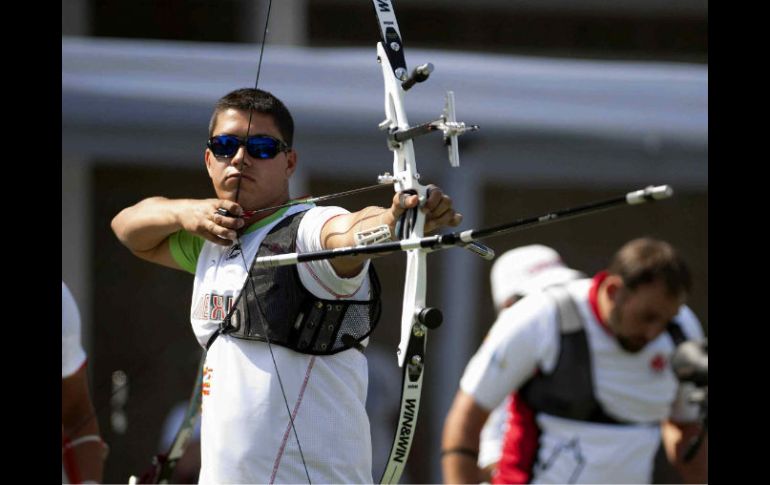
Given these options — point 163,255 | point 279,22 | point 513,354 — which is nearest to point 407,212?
point 163,255

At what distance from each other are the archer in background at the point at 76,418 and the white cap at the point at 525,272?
169 cm

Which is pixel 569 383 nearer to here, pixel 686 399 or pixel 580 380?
pixel 580 380

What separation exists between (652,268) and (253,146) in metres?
1.95

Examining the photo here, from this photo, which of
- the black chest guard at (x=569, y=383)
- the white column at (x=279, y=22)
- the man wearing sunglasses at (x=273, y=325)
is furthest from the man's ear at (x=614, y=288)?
the man wearing sunglasses at (x=273, y=325)

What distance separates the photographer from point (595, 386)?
4.18 meters

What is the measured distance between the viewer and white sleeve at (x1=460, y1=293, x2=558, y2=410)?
4.08 m

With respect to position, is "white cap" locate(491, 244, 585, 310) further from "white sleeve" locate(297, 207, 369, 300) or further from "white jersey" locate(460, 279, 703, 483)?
"white sleeve" locate(297, 207, 369, 300)

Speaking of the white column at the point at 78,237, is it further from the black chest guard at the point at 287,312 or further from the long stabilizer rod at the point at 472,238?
the long stabilizer rod at the point at 472,238

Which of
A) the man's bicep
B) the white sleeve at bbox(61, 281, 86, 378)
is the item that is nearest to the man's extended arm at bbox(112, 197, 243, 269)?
the man's bicep
